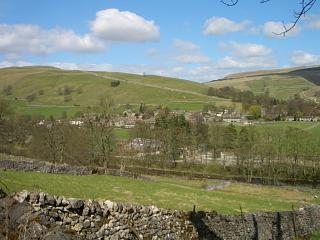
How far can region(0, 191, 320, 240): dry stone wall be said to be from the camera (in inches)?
440

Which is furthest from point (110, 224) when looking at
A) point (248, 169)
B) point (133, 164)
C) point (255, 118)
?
point (255, 118)

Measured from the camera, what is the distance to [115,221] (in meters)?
14.1

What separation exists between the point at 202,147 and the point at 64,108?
68430 mm

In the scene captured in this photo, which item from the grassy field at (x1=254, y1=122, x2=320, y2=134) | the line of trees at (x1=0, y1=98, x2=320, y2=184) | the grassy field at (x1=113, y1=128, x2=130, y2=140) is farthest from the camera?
the grassy field at (x1=113, y1=128, x2=130, y2=140)

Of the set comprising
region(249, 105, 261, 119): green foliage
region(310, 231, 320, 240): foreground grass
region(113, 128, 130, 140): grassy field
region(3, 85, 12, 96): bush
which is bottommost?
region(113, 128, 130, 140): grassy field

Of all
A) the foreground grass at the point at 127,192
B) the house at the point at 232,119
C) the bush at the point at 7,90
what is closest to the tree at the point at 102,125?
the foreground grass at the point at 127,192

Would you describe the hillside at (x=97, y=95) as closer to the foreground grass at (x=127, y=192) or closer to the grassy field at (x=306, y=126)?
the grassy field at (x=306, y=126)

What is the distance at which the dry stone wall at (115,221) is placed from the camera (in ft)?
36.6

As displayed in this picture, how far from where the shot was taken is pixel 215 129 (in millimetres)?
88188

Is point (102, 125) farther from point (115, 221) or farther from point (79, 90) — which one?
point (79, 90)

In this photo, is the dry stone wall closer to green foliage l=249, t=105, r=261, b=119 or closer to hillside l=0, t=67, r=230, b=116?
green foliage l=249, t=105, r=261, b=119

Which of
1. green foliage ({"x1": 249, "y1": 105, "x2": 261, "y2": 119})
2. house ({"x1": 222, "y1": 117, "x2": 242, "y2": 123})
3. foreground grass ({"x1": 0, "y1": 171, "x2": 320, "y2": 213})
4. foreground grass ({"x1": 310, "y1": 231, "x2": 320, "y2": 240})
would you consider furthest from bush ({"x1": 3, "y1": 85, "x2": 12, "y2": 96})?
foreground grass ({"x1": 310, "y1": 231, "x2": 320, "y2": 240})

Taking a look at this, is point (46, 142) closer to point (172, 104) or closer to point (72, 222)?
point (72, 222)

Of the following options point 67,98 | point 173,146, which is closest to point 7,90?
point 67,98
